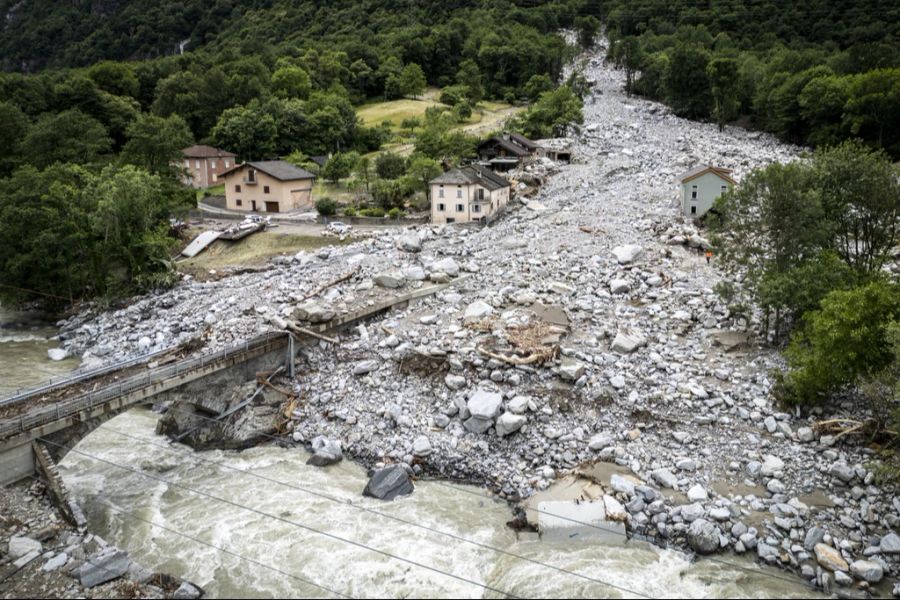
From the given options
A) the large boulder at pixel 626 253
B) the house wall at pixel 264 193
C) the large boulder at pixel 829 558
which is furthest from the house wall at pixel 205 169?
the large boulder at pixel 829 558

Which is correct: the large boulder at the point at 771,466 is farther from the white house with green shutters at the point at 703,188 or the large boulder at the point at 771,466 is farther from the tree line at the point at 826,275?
the white house with green shutters at the point at 703,188

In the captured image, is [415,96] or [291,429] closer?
[291,429]

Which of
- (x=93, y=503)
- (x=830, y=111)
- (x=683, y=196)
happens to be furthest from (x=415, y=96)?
(x=93, y=503)

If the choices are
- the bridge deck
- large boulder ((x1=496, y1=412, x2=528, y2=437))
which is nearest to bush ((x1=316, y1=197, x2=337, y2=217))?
the bridge deck

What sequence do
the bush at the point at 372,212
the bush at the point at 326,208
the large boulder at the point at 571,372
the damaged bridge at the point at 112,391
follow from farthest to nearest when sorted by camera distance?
the bush at the point at 326,208, the bush at the point at 372,212, the large boulder at the point at 571,372, the damaged bridge at the point at 112,391

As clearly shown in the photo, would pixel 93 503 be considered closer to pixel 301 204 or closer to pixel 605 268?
pixel 605 268
